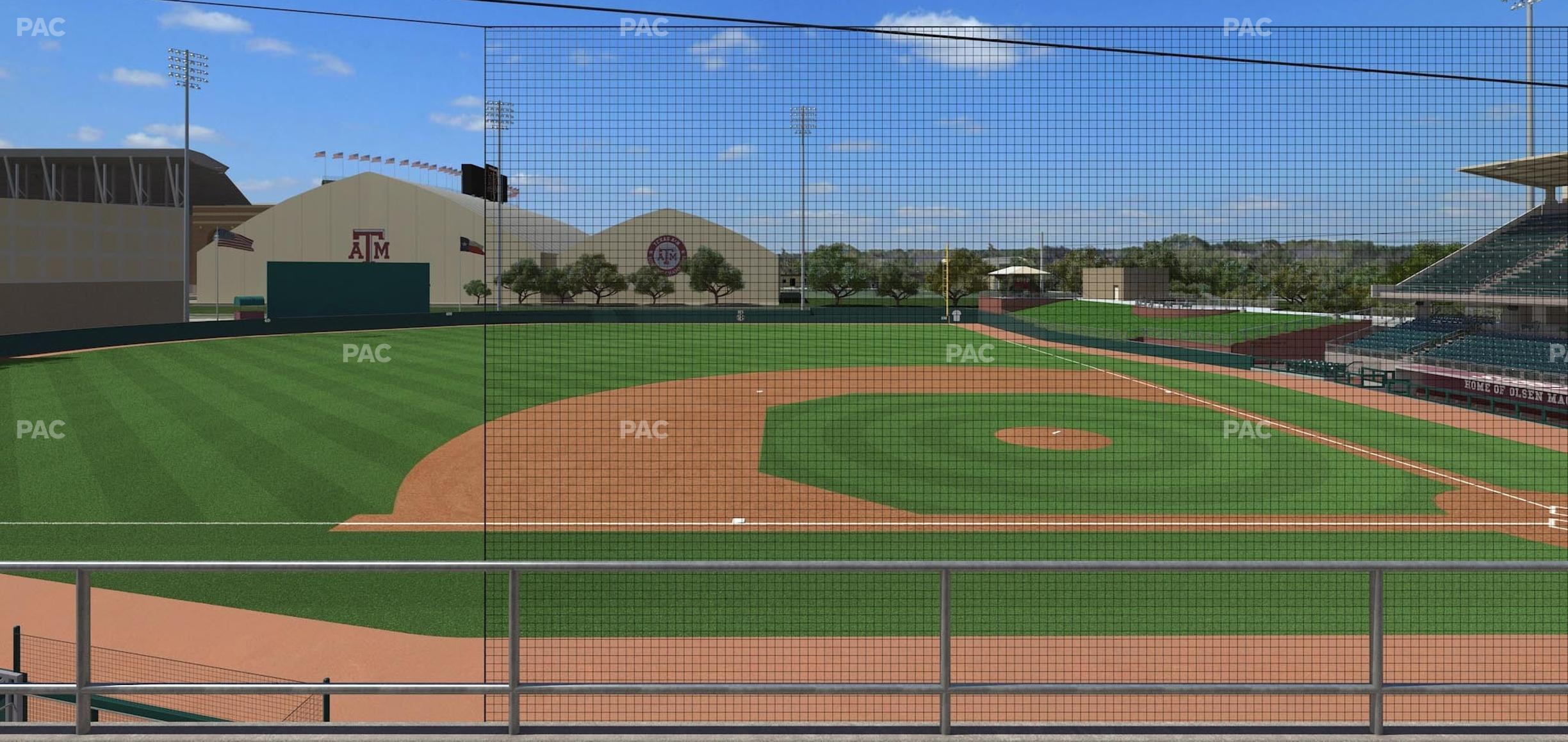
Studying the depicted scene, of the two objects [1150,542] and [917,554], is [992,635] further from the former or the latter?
[1150,542]

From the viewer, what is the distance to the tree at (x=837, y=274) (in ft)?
66.8

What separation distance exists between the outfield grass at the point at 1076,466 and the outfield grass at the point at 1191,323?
16.3 m

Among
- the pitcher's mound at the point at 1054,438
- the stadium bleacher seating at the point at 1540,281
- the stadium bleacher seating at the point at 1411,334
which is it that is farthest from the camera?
the stadium bleacher seating at the point at 1411,334

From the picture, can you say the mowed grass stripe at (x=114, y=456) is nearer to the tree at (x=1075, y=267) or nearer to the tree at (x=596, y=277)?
the tree at (x=596, y=277)

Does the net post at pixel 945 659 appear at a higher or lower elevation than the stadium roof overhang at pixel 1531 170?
lower

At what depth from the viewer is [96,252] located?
46.2 metres

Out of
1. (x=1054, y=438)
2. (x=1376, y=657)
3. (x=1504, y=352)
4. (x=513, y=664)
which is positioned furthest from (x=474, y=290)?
(x=1376, y=657)

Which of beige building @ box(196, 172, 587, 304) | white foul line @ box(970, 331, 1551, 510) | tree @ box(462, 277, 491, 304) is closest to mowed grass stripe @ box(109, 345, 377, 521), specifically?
white foul line @ box(970, 331, 1551, 510)

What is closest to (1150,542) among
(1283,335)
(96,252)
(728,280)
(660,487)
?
(660,487)
